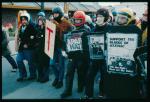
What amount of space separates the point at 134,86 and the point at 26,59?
1872mm

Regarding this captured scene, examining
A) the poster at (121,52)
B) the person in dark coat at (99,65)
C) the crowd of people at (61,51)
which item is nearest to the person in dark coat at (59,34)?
the crowd of people at (61,51)

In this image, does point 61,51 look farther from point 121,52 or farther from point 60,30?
point 121,52

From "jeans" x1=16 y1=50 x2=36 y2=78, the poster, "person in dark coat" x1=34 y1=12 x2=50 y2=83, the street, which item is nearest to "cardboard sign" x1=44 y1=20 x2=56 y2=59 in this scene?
"person in dark coat" x1=34 y1=12 x2=50 y2=83

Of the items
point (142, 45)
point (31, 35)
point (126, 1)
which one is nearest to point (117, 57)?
point (142, 45)

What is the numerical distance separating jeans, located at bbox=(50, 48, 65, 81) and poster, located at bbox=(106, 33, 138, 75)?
1148mm

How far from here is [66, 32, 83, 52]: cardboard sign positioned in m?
6.17

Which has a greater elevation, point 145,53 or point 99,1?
point 99,1

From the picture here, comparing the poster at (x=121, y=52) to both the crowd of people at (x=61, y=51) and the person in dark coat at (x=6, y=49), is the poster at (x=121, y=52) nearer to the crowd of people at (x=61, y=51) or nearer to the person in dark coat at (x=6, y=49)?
the crowd of people at (x=61, y=51)

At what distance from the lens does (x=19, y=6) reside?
19.7ft

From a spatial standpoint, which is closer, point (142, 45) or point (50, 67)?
point (142, 45)

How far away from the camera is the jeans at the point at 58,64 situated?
677 centimetres

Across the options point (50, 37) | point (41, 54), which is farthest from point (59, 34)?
point (41, 54)

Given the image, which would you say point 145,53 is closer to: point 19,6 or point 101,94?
point 101,94

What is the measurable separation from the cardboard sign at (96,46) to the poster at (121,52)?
14cm
